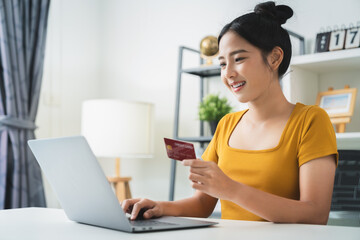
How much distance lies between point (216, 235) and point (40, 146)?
451 millimetres

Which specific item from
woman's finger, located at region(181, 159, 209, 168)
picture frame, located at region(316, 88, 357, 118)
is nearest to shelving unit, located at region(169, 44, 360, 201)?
picture frame, located at region(316, 88, 357, 118)

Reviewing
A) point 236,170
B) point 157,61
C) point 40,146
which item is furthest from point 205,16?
point 40,146

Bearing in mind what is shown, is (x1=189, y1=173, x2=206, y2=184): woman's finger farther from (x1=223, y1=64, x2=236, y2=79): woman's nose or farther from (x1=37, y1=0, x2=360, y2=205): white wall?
(x1=37, y1=0, x2=360, y2=205): white wall

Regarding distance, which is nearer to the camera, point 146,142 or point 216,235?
point 216,235

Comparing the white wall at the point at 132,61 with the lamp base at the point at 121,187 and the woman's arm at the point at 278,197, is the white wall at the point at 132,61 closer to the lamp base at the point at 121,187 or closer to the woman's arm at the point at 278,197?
the lamp base at the point at 121,187

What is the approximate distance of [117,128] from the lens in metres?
2.73

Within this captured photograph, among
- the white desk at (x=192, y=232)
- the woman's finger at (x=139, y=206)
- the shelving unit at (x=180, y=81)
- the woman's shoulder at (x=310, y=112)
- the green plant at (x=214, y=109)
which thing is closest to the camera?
the white desk at (x=192, y=232)

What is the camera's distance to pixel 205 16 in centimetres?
302

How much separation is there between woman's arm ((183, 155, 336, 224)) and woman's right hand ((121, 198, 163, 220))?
8.2 inches

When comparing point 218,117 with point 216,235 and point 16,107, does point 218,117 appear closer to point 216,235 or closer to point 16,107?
point 16,107

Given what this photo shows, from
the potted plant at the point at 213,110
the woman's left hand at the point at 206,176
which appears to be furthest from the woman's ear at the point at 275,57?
the potted plant at the point at 213,110

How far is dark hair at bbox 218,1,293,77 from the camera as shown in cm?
123

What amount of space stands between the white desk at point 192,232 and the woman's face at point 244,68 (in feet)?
1.32

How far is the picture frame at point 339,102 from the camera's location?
2.19m
